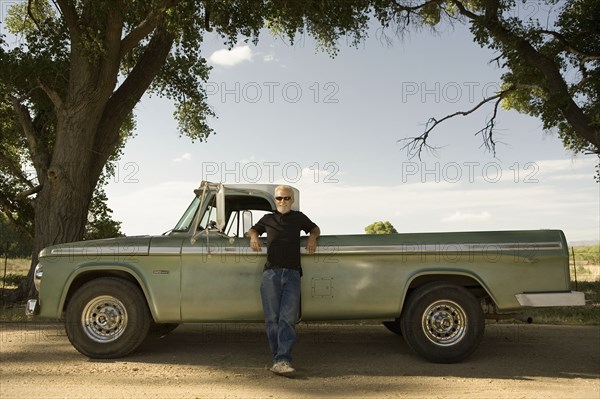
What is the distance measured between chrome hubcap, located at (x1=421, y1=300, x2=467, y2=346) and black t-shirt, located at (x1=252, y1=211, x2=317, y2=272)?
163cm

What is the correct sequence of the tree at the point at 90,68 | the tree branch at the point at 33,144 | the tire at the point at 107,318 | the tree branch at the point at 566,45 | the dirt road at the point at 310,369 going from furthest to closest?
the tree branch at the point at 566,45 < the tree branch at the point at 33,144 < the tree at the point at 90,68 < the tire at the point at 107,318 < the dirt road at the point at 310,369

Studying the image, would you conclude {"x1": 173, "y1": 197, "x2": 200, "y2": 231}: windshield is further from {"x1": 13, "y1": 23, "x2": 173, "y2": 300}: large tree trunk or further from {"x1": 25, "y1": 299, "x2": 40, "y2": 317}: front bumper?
{"x1": 13, "y1": 23, "x2": 173, "y2": 300}: large tree trunk

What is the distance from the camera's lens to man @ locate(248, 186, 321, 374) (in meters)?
6.34

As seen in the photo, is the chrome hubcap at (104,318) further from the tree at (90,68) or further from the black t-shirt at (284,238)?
the tree at (90,68)

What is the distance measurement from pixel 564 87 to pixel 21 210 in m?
18.5

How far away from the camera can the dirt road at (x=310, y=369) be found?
563 cm

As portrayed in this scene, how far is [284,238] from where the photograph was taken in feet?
21.2

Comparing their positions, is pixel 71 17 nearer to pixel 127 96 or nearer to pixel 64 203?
pixel 127 96

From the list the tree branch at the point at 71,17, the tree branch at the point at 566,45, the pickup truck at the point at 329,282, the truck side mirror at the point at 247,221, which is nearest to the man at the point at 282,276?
the pickup truck at the point at 329,282

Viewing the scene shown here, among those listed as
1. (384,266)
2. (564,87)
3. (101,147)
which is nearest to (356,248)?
(384,266)

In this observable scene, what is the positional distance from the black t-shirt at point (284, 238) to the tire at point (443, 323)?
4.85ft

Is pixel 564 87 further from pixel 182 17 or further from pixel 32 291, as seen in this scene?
pixel 32 291

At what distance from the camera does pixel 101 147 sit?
592 inches

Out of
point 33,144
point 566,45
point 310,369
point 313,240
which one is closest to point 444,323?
point 310,369
